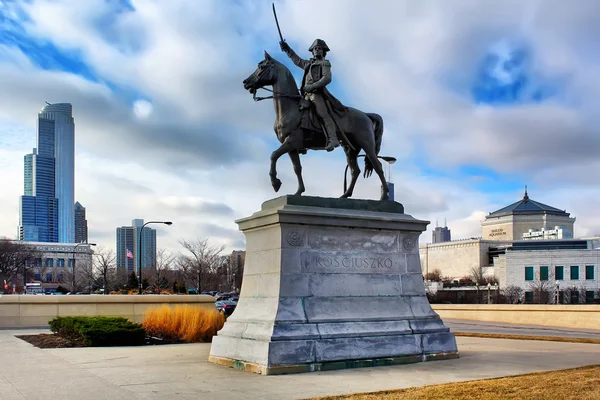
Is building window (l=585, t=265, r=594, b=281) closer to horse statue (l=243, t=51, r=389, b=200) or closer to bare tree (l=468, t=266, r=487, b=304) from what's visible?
bare tree (l=468, t=266, r=487, b=304)

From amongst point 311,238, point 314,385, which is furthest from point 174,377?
point 311,238

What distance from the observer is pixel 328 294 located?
13672mm

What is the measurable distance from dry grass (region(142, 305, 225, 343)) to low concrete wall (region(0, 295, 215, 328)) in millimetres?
6328

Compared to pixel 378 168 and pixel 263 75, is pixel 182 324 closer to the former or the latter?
pixel 378 168

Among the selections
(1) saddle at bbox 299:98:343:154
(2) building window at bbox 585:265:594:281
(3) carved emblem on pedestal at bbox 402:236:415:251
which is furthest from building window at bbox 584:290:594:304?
(1) saddle at bbox 299:98:343:154

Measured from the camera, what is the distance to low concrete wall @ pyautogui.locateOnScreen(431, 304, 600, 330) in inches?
1313

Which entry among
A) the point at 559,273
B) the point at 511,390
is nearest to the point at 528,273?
the point at 559,273

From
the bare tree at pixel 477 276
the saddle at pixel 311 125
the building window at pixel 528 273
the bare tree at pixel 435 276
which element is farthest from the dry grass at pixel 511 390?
the bare tree at pixel 435 276

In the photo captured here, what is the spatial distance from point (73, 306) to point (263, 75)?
17.7m

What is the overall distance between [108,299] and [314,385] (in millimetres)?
19478

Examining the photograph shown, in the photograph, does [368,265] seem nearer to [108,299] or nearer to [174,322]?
[174,322]

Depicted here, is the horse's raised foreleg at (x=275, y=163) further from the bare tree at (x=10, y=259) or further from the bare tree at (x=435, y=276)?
the bare tree at (x=435, y=276)

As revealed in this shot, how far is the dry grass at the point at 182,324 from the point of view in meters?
20.3

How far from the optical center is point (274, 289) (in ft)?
43.9
